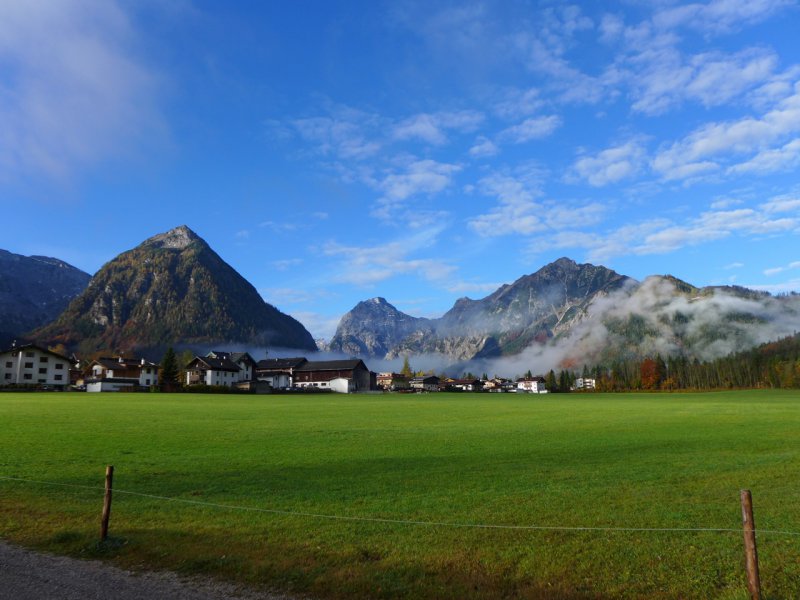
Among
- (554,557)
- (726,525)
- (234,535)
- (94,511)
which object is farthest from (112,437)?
(726,525)

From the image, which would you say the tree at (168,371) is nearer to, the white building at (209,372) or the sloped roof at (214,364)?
the white building at (209,372)

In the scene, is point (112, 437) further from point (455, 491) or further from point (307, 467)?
point (455, 491)

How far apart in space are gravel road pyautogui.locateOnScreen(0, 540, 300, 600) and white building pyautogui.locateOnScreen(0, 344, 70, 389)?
449 ft

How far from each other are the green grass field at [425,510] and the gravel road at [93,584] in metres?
0.53

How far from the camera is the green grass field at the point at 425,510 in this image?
995 centimetres

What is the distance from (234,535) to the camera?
40.5ft

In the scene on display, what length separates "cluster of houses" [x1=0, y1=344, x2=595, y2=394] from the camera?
12688 centimetres

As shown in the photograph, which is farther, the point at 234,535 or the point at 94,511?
the point at 94,511

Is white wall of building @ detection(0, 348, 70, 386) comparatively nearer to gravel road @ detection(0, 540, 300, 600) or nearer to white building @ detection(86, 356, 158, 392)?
white building @ detection(86, 356, 158, 392)

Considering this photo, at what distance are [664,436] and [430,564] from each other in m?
26.9

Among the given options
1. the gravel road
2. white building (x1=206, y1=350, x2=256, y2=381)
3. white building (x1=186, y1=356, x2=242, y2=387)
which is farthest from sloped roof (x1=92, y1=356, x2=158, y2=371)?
the gravel road

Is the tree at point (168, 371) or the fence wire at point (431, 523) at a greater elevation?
the tree at point (168, 371)

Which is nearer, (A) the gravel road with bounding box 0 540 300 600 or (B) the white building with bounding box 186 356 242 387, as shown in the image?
(A) the gravel road with bounding box 0 540 300 600

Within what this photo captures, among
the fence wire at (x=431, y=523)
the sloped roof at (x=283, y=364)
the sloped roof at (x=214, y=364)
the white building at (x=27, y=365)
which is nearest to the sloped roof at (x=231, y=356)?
the sloped roof at (x=214, y=364)
